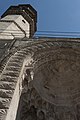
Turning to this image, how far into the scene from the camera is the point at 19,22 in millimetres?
13242

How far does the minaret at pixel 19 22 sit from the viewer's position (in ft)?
35.7

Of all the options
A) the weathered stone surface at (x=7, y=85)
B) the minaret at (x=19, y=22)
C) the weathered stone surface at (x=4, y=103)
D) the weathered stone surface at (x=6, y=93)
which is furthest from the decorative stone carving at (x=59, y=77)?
the minaret at (x=19, y=22)

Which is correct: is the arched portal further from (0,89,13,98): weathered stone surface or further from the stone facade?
(0,89,13,98): weathered stone surface

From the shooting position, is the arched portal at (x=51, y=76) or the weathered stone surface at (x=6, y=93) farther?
the arched portal at (x=51, y=76)

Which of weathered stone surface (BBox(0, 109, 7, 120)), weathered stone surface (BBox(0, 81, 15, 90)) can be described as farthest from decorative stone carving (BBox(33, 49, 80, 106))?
weathered stone surface (BBox(0, 109, 7, 120))

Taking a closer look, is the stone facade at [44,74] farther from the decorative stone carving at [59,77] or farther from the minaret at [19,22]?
the minaret at [19,22]

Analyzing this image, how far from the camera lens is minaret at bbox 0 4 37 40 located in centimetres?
1088

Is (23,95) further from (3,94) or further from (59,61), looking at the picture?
(59,61)

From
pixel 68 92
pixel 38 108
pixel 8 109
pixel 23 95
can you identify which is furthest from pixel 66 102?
pixel 8 109

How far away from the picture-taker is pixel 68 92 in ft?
27.9

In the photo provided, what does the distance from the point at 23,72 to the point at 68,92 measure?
2156mm

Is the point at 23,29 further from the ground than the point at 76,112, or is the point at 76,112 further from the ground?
the point at 23,29

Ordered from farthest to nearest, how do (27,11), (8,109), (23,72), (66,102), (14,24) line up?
(27,11) < (14,24) < (66,102) < (23,72) < (8,109)

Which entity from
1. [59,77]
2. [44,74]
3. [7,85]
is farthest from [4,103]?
[59,77]
